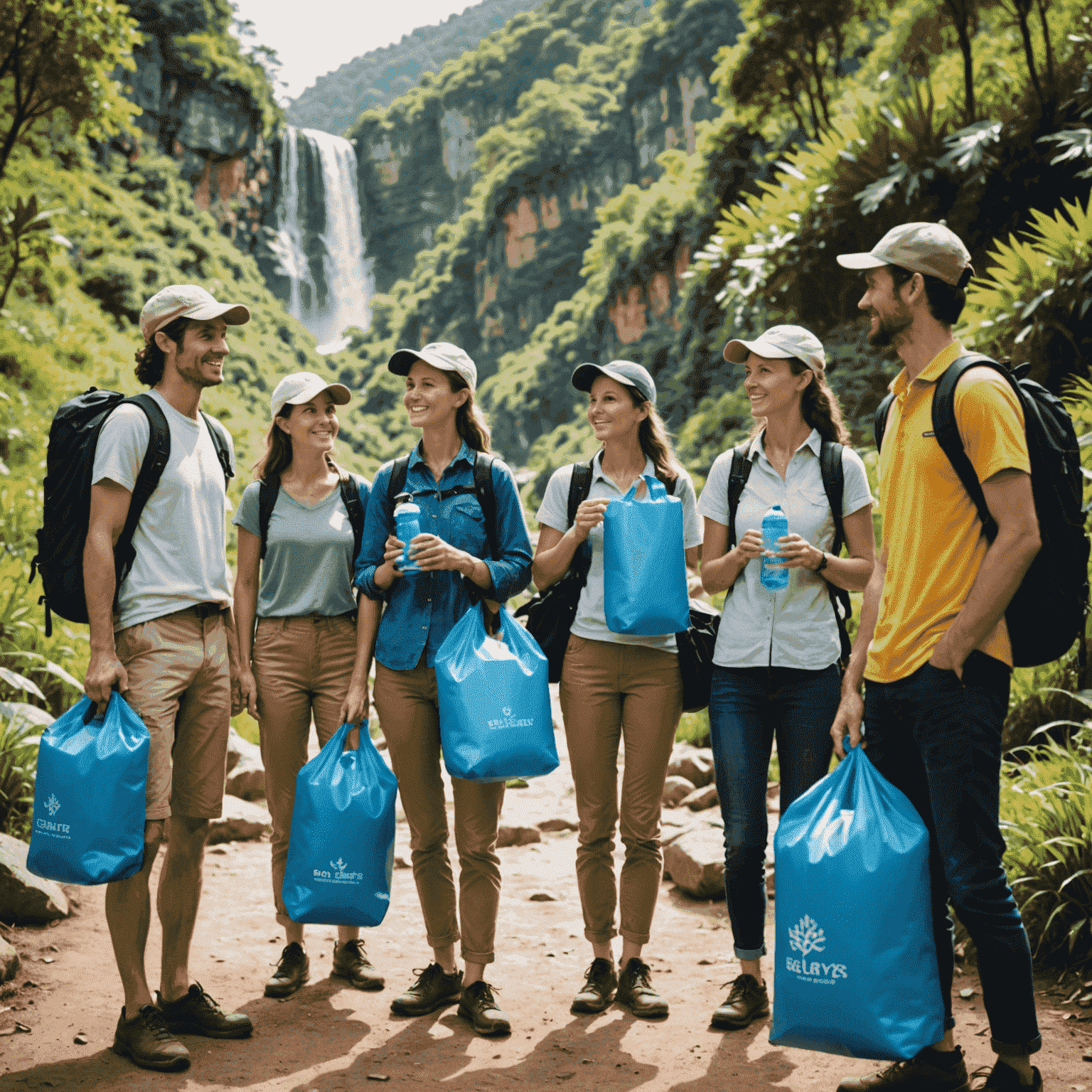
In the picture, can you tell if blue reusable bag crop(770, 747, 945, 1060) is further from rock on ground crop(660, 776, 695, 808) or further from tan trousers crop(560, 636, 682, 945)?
rock on ground crop(660, 776, 695, 808)

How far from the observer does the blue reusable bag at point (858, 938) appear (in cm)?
246

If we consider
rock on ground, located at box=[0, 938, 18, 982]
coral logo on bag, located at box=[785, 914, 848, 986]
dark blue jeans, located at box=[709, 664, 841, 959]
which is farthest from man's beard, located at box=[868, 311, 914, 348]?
rock on ground, located at box=[0, 938, 18, 982]

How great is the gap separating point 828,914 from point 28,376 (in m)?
11.5

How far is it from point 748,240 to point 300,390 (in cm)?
739

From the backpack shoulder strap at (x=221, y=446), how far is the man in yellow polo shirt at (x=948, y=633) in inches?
87.2

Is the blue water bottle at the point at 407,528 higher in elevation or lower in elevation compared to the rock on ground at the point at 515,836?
higher

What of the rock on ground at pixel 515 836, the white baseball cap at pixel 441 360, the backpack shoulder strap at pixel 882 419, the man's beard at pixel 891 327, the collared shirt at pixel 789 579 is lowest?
the rock on ground at pixel 515 836

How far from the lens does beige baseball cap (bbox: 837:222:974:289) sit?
2.71m

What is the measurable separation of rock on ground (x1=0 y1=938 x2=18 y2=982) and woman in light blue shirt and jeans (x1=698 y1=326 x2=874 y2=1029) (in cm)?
253

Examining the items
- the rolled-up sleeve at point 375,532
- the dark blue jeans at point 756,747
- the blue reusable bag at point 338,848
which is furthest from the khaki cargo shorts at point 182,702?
the dark blue jeans at point 756,747

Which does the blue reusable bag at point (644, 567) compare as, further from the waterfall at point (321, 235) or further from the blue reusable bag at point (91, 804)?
the waterfall at point (321, 235)

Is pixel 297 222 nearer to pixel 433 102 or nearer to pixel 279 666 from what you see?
pixel 433 102

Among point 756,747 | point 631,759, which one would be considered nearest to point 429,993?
point 631,759

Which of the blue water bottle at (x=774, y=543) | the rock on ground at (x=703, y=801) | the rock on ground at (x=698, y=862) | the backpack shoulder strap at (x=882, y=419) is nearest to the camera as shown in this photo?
the backpack shoulder strap at (x=882, y=419)
